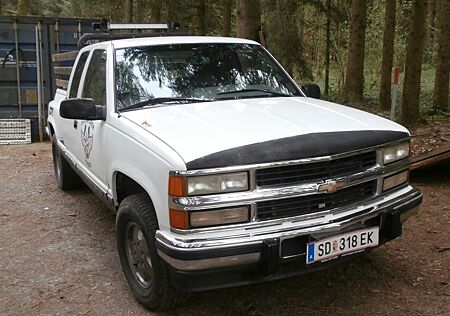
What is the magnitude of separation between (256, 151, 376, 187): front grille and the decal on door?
2.10 metres

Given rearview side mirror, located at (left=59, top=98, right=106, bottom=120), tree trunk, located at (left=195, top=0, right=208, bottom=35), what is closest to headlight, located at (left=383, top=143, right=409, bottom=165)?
rearview side mirror, located at (left=59, top=98, right=106, bottom=120)

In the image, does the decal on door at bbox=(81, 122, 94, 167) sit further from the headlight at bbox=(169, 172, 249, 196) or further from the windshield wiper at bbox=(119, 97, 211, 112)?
the headlight at bbox=(169, 172, 249, 196)

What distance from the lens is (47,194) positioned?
6547 mm

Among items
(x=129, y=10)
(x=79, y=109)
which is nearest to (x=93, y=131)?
(x=79, y=109)

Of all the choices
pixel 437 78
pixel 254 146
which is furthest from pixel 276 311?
pixel 437 78

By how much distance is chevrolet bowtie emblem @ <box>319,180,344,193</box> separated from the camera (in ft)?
9.89

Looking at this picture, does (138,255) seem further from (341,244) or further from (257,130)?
(341,244)

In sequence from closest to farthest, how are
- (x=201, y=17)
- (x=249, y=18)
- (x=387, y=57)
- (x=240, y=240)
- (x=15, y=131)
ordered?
(x=240, y=240)
(x=249, y=18)
(x=15, y=131)
(x=387, y=57)
(x=201, y=17)

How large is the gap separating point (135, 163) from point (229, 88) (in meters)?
1.29

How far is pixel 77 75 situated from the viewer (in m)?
5.48

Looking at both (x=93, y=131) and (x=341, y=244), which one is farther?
(x=93, y=131)

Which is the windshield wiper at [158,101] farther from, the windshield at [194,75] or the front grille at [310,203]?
the front grille at [310,203]

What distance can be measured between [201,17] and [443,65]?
28.2ft

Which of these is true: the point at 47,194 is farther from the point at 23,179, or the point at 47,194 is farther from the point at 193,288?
the point at 193,288
